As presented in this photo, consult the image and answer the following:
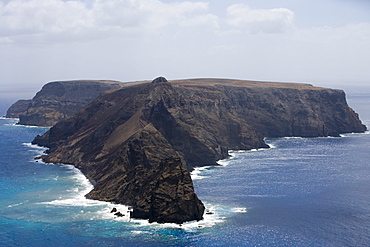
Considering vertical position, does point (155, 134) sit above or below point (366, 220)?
above

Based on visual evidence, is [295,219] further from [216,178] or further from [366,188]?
[216,178]

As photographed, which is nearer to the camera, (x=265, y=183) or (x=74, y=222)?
(x=74, y=222)

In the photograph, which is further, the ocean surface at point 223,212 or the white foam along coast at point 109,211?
the white foam along coast at point 109,211

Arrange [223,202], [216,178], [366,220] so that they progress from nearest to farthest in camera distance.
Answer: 1. [366,220]
2. [223,202]
3. [216,178]

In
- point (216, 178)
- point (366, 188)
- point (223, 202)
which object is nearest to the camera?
point (223, 202)

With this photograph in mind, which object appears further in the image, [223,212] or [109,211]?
[109,211]

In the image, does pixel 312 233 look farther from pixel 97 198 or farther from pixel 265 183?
pixel 97 198

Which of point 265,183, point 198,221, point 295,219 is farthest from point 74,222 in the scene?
point 265,183

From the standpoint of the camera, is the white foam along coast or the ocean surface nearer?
the ocean surface
